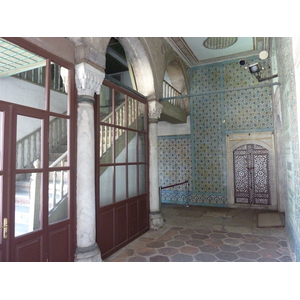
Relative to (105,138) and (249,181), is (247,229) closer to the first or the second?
(249,181)

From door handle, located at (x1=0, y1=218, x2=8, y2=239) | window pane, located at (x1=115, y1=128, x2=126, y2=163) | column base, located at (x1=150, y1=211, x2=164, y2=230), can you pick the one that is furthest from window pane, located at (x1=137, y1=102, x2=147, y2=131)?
door handle, located at (x1=0, y1=218, x2=8, y2=239)

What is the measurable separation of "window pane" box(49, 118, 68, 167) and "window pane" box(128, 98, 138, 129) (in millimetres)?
1902

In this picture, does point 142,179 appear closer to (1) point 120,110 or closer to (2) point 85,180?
(1) point 120,110

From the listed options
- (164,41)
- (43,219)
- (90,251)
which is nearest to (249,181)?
(164,41)

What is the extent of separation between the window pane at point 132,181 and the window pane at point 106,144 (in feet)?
2.60

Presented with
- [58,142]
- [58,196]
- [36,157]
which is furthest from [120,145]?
[36,157]

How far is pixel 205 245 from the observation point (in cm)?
465

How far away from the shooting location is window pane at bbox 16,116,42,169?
2.72m

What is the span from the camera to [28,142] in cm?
288

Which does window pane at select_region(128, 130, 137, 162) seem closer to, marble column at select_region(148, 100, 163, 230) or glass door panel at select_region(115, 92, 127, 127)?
glass door panel at select_region(115, 92, 127, 127)

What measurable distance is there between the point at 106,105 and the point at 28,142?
178cm

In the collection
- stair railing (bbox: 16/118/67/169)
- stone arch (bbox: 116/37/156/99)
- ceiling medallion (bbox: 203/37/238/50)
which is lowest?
stair railing (bbox: 16/118/67/169)

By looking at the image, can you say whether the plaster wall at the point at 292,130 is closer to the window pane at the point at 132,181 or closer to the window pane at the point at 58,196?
the window pane at the point at 132,181

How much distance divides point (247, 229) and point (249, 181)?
2905 mm
